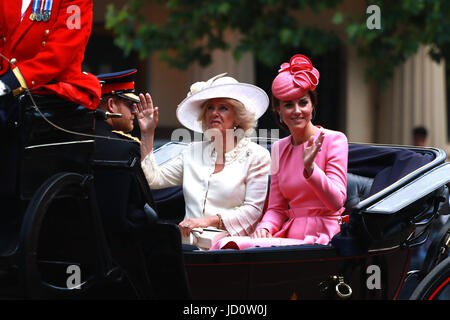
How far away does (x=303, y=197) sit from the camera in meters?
3.87

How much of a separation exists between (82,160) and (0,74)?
17.0 inches

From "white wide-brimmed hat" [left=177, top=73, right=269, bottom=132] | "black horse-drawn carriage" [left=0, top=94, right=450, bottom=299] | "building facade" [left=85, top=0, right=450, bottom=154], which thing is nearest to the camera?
"black horse-drawn carriage" [left=0, top=94, right=450, bottom=299]

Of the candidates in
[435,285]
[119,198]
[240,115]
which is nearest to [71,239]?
[119,198]

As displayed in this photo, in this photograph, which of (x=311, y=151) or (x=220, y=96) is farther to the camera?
(x=220, y=96)

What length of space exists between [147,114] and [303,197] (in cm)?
83

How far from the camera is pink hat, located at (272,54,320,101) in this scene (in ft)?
12.3

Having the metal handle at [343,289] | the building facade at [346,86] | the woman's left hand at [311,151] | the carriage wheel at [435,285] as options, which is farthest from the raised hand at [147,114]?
the building facade at [346,86]

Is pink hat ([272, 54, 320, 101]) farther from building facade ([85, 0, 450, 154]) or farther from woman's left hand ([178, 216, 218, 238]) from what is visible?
building facade ([85, 0, 450, 154])

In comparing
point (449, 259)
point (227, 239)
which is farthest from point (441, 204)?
point (227, 239)

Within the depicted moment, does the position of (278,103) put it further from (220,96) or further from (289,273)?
(289,273)

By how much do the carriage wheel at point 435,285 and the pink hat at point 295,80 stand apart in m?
0.99

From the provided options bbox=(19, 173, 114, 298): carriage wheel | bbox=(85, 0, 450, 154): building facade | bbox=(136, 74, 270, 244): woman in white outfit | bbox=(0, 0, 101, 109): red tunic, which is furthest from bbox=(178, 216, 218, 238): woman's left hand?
bbox=(85, 0, 450, 154): building facade

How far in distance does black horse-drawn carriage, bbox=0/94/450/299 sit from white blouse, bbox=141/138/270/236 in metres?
0.60
